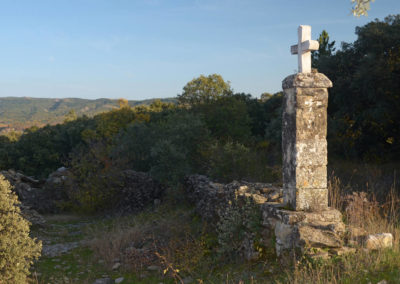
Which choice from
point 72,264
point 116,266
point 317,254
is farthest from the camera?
point 72,264

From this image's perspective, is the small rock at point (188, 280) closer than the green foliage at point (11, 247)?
No

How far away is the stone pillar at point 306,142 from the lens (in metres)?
5.89

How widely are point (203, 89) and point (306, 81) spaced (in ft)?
83.6

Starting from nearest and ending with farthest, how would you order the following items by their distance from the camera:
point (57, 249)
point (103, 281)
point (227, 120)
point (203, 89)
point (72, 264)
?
point (103, 281) → point (72, 264) → point (57, 249) → point (227, 120) → point (203, 89)

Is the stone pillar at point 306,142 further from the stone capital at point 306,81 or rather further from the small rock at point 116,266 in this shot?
the small rock at point 116,266

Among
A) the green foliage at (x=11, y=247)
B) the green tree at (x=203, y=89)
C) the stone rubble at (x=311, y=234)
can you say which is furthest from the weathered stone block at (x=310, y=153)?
the green tree at (x=203, y=89)

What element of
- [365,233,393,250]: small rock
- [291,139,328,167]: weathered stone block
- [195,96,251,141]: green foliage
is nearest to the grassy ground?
[365,233,393,250]: small rock

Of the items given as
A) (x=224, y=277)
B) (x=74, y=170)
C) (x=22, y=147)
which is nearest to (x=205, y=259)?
(x=224, y=277)

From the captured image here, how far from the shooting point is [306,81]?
5926 millimetres

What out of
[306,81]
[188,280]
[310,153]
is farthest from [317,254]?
[306,81]

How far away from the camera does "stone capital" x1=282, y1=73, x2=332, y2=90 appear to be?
5902 mm

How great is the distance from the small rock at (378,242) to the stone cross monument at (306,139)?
928 millimetres

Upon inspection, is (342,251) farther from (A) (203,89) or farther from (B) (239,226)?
(A) (203,89)

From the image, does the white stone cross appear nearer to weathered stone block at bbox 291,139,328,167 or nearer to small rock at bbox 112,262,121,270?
weathered stone block at bbox 291,139,328,167
